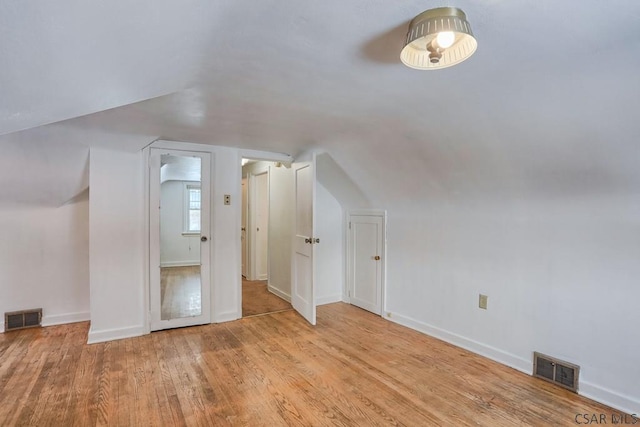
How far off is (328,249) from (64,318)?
3.08m

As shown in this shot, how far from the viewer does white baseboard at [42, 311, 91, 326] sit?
349 cm

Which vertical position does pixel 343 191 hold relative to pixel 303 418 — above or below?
above

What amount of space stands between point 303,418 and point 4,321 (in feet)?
11.3

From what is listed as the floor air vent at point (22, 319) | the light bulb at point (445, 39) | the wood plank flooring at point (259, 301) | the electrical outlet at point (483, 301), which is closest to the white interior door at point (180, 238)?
the wood plank flooring at point (259, 301)

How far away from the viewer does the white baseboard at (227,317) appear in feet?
11.7

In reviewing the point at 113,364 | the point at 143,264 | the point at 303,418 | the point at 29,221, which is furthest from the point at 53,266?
the point at 303,418

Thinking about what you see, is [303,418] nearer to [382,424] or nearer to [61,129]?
[382,424]

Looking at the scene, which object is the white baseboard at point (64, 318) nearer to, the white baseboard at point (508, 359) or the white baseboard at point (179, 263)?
the white baseboard at point (179, 263)

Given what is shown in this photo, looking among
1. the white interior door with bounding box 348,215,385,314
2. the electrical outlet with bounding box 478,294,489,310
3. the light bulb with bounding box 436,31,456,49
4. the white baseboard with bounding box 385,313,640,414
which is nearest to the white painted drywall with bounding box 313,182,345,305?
the white interior door with bounding box 348,215,385,314

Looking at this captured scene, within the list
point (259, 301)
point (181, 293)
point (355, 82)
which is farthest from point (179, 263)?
point (355, 82)

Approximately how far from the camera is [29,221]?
3.42 meters

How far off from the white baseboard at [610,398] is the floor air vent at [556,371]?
2.1 inches

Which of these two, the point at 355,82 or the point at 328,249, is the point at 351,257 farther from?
the point at 355,82

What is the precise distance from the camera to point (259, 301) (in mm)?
4387
